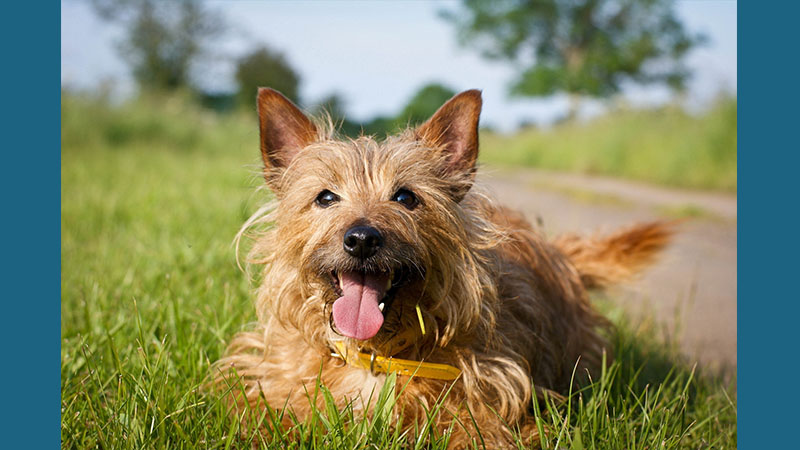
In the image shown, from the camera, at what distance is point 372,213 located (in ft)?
7.38

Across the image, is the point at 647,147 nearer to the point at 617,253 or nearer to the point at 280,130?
the point at 617,253

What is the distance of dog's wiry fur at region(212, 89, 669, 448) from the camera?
2305 millimetres

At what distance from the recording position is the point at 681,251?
21.5 feet

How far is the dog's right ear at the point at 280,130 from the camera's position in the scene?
2.49 metres

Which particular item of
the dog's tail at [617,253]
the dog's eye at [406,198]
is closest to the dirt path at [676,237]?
the dog's tail at [617,253]

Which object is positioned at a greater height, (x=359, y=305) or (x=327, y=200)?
(x=327, y=200)

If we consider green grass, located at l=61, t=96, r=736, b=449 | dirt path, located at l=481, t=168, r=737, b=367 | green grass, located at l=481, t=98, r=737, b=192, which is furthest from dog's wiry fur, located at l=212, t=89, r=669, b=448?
green grass, located at l=481, t=98, r=737, b=192

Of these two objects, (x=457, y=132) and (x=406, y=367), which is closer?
(x=406, y=367)

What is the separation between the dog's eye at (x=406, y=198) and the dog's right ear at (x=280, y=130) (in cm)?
54

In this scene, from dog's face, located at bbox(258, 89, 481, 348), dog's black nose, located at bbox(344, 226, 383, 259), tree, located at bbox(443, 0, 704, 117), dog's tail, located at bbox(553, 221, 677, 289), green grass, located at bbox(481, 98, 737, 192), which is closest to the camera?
dog's black nose, located at bbox(344, 226, 383, 259)

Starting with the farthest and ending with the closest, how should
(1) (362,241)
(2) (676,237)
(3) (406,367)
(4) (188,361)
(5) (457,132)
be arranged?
(2) (676,237) → (4) (188,361) → (5) (457,132) → (3) (406,367) → (1) (362,241)

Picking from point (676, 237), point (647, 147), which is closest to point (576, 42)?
point (647, 147)

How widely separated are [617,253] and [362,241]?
219 centimetres

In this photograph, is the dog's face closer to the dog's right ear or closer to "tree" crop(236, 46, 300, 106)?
the dog's right ear
